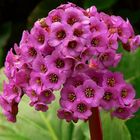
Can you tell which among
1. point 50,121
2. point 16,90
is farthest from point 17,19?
point 16,90

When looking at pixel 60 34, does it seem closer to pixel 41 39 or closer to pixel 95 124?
pixel 41 39

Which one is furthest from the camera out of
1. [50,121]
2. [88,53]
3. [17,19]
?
[17,19]

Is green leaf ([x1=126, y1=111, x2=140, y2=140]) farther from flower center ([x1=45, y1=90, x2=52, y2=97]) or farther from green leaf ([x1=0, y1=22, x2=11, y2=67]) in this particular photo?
green leaf ([x1=0, y1=22, x2=11, y2=67])

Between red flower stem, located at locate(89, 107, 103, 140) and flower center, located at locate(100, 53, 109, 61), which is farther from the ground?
→ flower center, located at locate(100, 53, 109, 61)

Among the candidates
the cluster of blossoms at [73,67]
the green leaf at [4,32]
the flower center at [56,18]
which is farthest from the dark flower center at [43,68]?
the green leaf at [4,32]

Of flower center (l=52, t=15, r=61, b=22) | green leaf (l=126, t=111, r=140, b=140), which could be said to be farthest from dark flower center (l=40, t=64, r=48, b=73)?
green leaf (l=126, t=111, r=140, b=140)

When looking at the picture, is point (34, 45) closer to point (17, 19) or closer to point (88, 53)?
point (88, 53)
